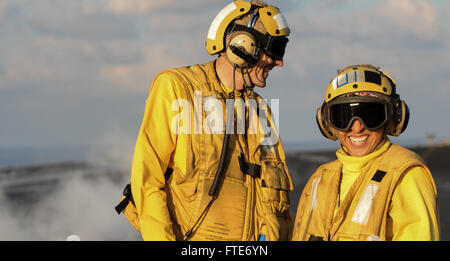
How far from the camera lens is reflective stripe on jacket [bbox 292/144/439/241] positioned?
3.66 metres

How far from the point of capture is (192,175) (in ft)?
15.1

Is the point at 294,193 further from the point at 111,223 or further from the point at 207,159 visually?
the point at 207,159

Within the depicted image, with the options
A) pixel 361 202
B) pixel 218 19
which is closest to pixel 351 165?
pixel 361 202

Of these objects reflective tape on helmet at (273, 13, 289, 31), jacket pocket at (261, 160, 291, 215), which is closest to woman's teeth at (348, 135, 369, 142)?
jacket pocket at (261, 160, 291, 215)

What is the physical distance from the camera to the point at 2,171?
20.0 meters

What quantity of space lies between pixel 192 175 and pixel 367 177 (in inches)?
52.4

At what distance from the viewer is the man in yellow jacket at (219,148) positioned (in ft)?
15.0

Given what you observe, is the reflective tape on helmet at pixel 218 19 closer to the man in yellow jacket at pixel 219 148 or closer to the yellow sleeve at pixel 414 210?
the man in yellow jacket at pixel 219 148

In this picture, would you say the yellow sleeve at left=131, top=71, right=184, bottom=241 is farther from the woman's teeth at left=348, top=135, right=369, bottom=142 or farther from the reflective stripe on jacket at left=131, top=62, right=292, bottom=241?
the woman's teeth at left=348, top=135, right=369, bottom=142

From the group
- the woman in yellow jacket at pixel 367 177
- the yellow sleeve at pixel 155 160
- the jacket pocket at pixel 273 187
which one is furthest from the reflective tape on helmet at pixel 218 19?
the woman in yellow jacket at pixel 367 177

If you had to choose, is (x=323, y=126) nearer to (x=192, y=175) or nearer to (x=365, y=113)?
(x=365, y=113)

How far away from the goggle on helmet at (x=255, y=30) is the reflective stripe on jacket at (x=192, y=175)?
0.35 m

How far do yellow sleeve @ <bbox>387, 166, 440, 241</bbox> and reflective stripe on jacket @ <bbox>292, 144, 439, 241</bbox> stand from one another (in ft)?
0.05
